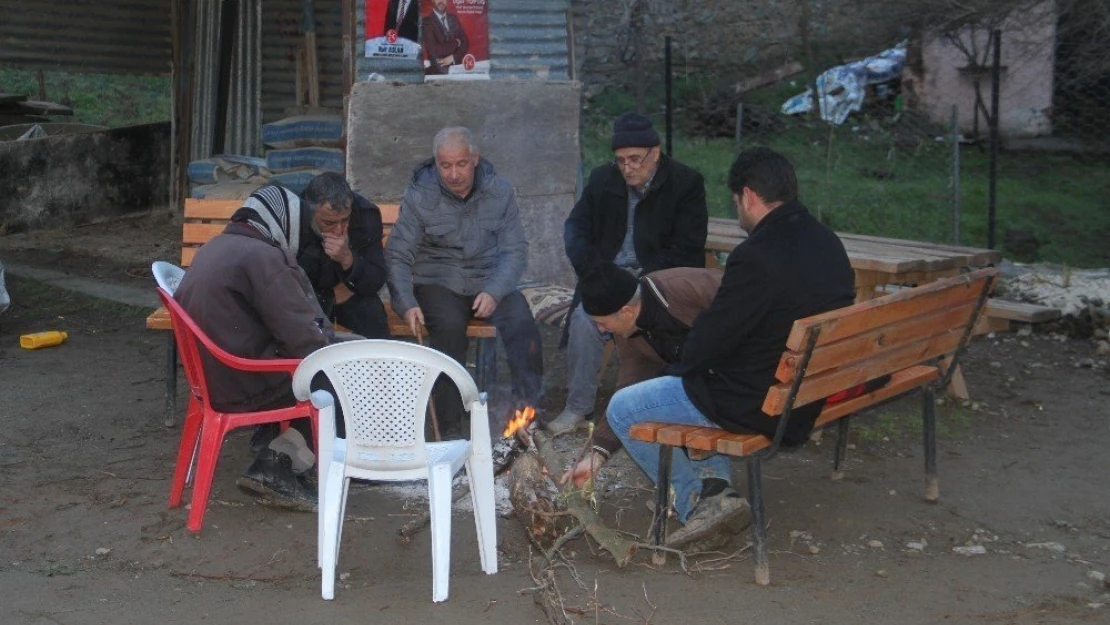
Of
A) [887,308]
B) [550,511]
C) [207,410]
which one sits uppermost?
[887,308]

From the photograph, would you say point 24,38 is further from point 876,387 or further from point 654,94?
point 876,387

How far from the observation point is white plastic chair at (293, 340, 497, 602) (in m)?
4.16

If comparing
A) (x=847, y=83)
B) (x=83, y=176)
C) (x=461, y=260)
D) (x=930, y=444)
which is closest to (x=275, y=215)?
(x=461, y=260)

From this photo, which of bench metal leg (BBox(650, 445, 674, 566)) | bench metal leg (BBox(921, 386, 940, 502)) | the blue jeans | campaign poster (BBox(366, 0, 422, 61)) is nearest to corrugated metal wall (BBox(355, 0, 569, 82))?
campaign poster (BBox(366, 0, 422, 61))

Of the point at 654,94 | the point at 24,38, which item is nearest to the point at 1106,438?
the point at 654,94

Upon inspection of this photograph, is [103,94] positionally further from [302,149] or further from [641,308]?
[641,308]

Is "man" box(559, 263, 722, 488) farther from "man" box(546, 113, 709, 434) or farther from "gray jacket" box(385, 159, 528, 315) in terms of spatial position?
"gray jacket" box(385, 159, 528, 315)

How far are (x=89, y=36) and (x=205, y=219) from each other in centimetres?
682

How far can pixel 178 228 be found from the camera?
38.5ft

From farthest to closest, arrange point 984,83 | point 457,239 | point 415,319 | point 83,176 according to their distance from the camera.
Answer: point 984,83, point 83,176, point 457,239, point 415,319

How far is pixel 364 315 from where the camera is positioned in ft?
19.8

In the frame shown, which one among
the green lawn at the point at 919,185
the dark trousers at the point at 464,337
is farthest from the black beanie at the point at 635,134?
the green lawn at the point at 919,185

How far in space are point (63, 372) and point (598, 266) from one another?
3858mm

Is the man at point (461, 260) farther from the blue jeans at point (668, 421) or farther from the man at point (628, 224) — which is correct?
the blue jeans at point (668, 421)
